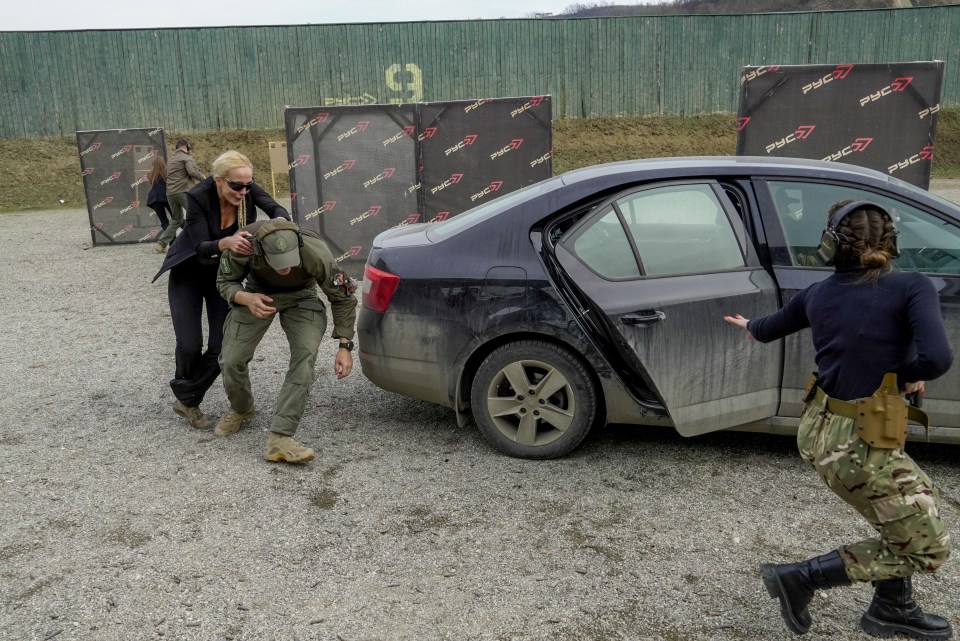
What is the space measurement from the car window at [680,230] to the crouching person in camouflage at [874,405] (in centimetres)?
146

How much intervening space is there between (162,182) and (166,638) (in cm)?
1173

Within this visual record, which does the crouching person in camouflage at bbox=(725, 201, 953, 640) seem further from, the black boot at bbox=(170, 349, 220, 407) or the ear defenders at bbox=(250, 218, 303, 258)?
the black boot at bbox=(170, 349, 220, 407)

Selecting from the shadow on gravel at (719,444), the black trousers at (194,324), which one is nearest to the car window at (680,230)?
the shadow on gravel at (719,444)

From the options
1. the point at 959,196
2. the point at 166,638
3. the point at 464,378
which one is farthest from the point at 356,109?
the point at 959,196

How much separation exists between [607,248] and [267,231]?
1790mm

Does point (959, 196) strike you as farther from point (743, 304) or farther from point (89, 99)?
point (89, 99)

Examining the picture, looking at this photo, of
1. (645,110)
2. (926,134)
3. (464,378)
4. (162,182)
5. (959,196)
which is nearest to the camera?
(464,378)

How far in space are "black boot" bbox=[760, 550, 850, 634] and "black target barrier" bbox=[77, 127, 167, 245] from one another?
545 inches

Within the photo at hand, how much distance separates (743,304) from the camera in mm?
4184

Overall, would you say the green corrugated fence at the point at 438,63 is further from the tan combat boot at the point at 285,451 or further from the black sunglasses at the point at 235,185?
the tan combat boot at the point at 285,451

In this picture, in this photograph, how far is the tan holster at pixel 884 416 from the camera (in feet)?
8.74

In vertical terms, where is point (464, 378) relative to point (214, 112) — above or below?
below

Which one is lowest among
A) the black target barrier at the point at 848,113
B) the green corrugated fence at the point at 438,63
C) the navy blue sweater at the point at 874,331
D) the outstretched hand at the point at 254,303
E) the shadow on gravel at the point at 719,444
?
the shadow on gravel at the point at 719,444

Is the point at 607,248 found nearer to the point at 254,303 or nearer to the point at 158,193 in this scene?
the point at 254,303
